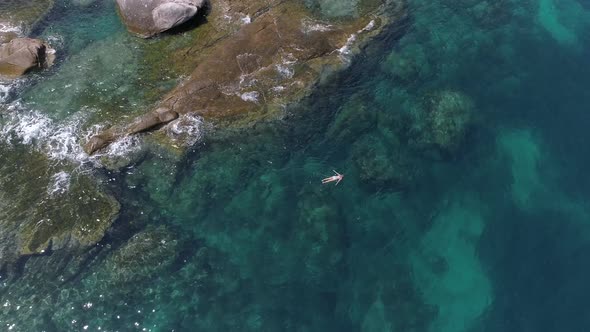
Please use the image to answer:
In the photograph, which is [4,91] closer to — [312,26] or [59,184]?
[59,184]

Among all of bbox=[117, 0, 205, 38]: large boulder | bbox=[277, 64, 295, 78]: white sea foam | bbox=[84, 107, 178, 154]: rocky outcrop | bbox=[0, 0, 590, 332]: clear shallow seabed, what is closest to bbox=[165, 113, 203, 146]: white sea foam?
→ bbox=[0, 0, 590, 332]: clear shallow seabed

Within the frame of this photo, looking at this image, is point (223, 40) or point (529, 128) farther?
point (223, 40)

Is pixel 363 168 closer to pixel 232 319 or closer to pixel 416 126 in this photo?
pixel 416 126

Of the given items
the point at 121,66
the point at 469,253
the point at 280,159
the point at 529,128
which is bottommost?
the point at 469,253

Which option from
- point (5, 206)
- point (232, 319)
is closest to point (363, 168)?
point (232, 319)

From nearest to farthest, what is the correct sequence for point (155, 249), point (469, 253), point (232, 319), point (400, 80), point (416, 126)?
point (232, 319), point (155, 249), point (469, 253), point (416, 126), point (400, 80)

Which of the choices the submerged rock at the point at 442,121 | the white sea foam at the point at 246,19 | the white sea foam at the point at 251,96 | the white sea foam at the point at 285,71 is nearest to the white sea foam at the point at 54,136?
the white sea foam at the point at 251,96
